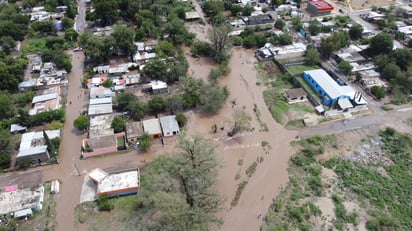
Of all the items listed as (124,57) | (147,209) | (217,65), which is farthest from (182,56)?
(147,209)

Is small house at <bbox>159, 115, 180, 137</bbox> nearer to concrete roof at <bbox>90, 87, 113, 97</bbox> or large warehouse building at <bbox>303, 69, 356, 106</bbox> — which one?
concrete roof at <bbox>90, 87, 113, 97</bbox>

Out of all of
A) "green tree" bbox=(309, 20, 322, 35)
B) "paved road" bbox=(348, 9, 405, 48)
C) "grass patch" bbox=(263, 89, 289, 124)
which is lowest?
"grass patch" bbox=(263, 89, 289, 124)

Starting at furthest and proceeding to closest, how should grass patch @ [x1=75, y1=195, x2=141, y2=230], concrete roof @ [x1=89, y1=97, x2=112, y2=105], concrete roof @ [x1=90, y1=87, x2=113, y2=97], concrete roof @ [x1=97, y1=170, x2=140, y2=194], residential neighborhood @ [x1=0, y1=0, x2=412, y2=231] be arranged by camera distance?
concrete roof @ [x1=90, y1=87, x2=113, y2=97] < concrete roof @ [x1=89, y1=97, x2=112, y2=105] < concrete roof @ [x1=97, y1=170, x2=140, y2=194] < residential neighborhood @ [x1=0, y1=0, x2=412, y2=231] < grass patch @ [x1=75, y1=195, x2=141, y2=230]

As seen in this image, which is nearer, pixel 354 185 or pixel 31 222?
pixel 31 222

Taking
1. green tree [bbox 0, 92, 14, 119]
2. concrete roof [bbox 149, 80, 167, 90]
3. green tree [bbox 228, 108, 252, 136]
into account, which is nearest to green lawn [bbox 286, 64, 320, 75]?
green tree [bbox 228, 108, 252, 136]

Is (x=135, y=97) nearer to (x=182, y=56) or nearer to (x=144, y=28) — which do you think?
(x=182, y=56)

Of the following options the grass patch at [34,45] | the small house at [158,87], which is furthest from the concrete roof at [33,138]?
the grass patch at [34,45]
